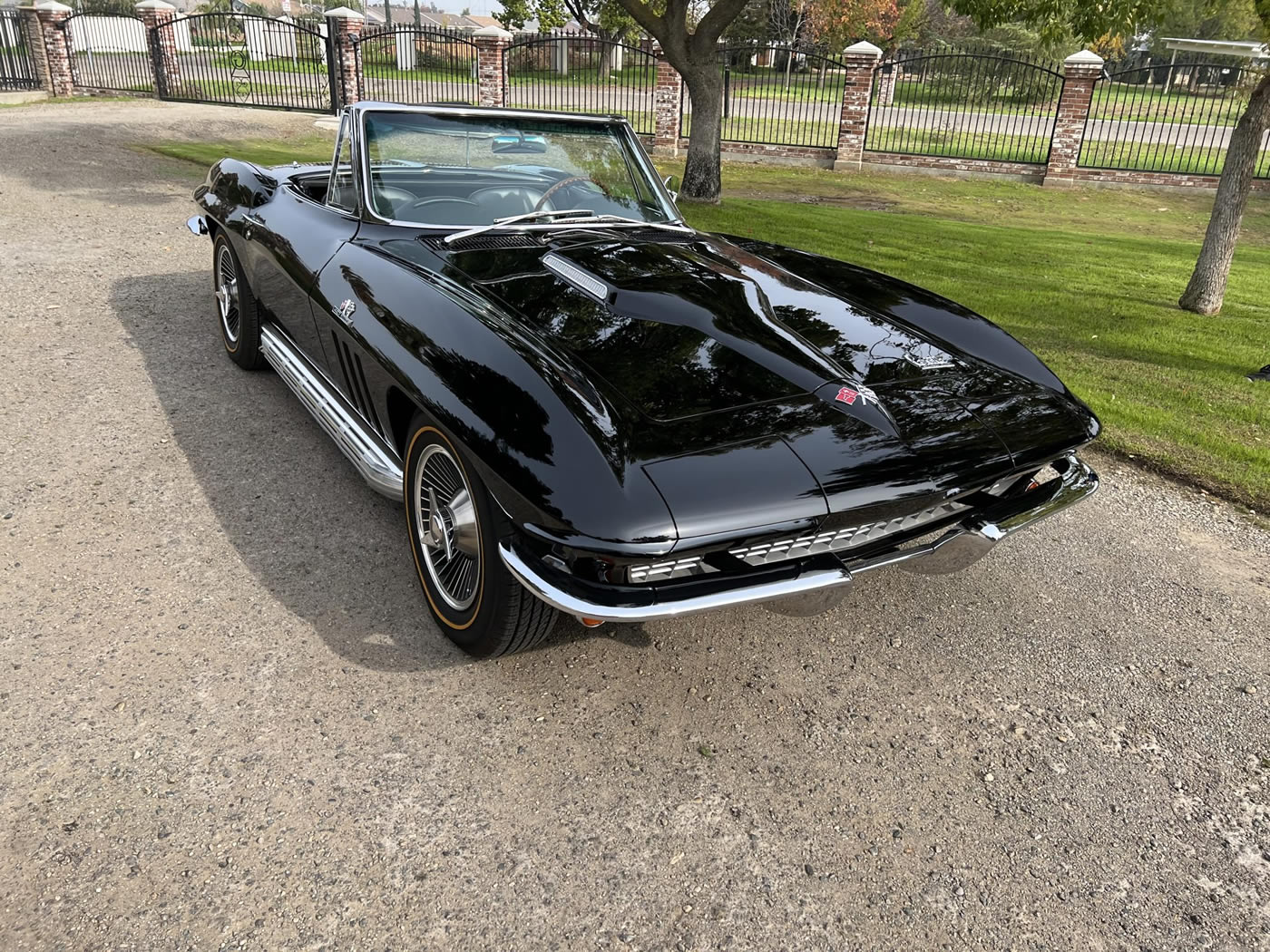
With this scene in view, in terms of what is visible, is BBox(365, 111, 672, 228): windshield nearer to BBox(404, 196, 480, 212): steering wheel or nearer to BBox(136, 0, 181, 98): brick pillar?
BBox(404, 196, 480, 212): steering wheel

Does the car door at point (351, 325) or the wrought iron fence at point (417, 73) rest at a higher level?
the wrought iron fence at point (417, 73)

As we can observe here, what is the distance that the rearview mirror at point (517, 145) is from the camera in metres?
4.11

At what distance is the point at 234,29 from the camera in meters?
26.1

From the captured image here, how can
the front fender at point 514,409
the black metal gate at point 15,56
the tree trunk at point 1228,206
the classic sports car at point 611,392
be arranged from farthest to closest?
1. the black metal gate at point 15,56
2. the tree trunk at point 1228,206
3. the classic sports car at point 611,392
4. the front fender at point 514,409

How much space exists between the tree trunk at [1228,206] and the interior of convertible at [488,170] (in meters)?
5.49

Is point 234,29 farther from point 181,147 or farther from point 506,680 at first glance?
point 506,680

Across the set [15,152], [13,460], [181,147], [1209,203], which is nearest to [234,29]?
[181,147]

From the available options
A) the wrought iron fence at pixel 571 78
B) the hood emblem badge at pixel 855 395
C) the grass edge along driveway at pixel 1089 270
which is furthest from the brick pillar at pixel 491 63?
the hood emblem badge at pixel 855 395

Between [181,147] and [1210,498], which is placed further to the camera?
[181,147]

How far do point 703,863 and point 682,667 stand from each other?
0.75m

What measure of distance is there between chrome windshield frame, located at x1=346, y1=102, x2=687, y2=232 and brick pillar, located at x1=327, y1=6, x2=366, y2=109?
1735 cm

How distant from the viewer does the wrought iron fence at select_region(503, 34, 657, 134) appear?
19.2 m

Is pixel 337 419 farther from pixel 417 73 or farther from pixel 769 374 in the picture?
pixel 417 73

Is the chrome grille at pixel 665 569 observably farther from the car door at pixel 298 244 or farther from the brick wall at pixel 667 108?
the brick wall at pixel 667 108
